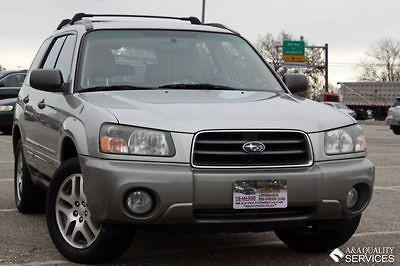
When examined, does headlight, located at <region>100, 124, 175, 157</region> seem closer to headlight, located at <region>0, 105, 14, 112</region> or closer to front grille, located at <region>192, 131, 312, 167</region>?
front grille, located at <region>192, 131, 312, 167</region>

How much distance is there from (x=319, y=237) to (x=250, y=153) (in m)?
1.26

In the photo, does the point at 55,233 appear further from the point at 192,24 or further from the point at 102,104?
the point at 192,24

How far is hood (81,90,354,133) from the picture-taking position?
3840 millimetres

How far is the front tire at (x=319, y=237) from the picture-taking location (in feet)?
14.6

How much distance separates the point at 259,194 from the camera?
3.80 meters

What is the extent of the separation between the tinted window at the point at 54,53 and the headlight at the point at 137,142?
2.23 m

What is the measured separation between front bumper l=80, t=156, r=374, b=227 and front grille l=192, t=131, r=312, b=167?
0.06m

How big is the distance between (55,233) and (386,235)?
282cm

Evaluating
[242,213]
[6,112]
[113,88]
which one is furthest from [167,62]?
[6,112]

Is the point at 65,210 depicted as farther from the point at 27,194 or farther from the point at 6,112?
the point at 6,112

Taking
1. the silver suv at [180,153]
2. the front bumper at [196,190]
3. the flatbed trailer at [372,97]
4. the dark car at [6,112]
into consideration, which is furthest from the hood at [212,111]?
the flatbed trailer at [372,97]

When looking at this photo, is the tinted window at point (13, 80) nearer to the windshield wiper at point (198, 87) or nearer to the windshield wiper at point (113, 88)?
the windshield wiper at point (113, 88)

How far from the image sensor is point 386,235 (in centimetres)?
543

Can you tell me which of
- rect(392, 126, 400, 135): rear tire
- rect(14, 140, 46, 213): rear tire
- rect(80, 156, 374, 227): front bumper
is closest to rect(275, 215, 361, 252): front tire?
rect(80, 156, 374, 227): front bumper
